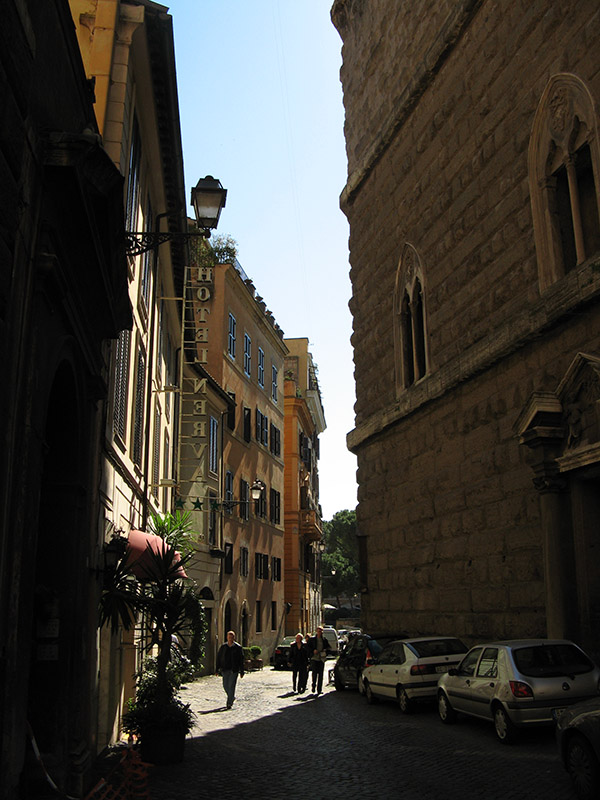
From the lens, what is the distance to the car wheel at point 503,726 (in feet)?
33.0

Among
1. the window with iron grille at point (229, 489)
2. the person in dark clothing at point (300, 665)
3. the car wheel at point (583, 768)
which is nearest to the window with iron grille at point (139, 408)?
the person in dark clothing at point (300, 665)

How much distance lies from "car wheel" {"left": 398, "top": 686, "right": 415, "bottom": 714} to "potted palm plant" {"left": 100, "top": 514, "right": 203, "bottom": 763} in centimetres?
428

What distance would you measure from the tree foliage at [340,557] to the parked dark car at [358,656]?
2904 inches

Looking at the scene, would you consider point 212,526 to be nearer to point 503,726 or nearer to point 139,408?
point 139,408

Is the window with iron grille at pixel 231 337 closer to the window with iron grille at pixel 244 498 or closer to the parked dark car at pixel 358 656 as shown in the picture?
the window with iron grille at pixel 244 498

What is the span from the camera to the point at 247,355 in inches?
1531

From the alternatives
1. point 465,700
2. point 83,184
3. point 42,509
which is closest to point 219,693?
point 465,700

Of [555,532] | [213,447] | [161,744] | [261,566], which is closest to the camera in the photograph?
[161,744]

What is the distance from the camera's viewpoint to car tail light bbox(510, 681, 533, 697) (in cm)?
989

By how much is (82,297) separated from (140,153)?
27.0 ft

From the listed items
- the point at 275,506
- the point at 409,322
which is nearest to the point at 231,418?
the point at 275,506

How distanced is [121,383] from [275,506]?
99.8 ft

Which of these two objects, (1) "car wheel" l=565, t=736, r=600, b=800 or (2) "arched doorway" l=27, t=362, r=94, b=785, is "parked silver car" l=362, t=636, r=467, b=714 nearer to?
(2) "arched doorway" l=27, t=362, r=94, b=785

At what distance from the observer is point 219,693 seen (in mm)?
22281
